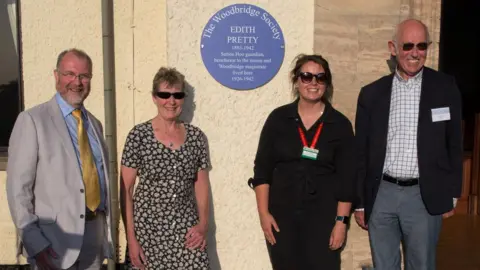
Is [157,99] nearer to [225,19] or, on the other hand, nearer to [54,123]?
[54,123]

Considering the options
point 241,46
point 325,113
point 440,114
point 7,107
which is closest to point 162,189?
point 325,113

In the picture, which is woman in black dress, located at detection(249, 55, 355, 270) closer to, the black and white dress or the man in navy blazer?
the man in navy blazer

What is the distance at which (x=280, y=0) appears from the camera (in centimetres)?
348

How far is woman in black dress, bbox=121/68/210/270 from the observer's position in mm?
2766

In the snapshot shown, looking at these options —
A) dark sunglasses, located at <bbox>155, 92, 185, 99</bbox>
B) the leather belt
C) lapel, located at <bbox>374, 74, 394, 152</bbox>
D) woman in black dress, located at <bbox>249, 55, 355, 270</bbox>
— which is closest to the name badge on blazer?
lapel, located at <bbox>374, 74, 394, 152</bbox>

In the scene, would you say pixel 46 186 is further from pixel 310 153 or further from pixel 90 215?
pixel 310 153

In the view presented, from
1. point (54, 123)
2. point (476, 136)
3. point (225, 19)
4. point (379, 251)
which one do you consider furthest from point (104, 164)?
point (476, 136)

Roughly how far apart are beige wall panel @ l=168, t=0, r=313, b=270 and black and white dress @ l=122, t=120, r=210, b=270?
2.43 ft

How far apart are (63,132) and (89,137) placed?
A: 19 centimetres

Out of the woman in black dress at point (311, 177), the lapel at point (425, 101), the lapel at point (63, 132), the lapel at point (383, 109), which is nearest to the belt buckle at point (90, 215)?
the lapel at point (63, 132)

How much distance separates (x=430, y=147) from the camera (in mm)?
2754

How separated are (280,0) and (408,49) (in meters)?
1.18

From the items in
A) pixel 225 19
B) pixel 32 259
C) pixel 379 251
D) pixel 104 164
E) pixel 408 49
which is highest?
pixel 225 19

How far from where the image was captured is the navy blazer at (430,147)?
2.75 m
